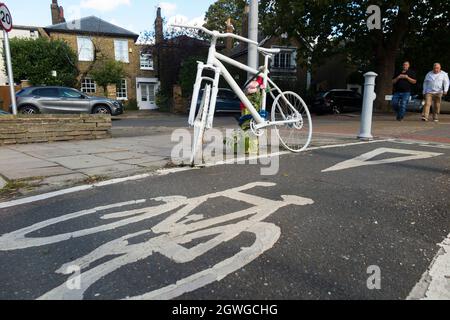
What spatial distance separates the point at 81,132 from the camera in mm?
8227

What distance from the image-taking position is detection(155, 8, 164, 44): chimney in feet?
87.7

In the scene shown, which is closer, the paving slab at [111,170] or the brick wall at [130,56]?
the paving slab at [111,170]

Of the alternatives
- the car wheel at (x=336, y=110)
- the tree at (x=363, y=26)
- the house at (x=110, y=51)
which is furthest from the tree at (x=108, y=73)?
the car wheel at (x=336, y=110)

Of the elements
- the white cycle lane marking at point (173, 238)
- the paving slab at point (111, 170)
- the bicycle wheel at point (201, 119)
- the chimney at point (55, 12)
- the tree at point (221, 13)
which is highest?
the tree at point (221, 13)

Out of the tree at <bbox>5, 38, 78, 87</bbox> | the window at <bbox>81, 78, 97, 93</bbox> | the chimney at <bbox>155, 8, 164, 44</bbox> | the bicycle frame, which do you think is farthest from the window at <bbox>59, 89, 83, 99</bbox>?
the window at <bbox>81, 78, 97, 93</bbox>

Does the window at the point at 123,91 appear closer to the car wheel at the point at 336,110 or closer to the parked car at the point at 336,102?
the parked car at the point at 336,102

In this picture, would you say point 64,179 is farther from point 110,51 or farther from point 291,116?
point 110,51

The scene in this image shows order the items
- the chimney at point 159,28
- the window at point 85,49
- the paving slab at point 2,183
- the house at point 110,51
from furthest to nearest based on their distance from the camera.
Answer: the window at point 85,49
the house at point 110,51
the chimney at point 159,28
the paving slab at point 2,183

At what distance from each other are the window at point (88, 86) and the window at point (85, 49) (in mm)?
Result: 2192

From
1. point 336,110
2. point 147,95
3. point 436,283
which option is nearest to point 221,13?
point 147,95

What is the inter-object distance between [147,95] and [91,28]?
7597mm

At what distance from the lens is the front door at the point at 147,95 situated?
32.3 m
